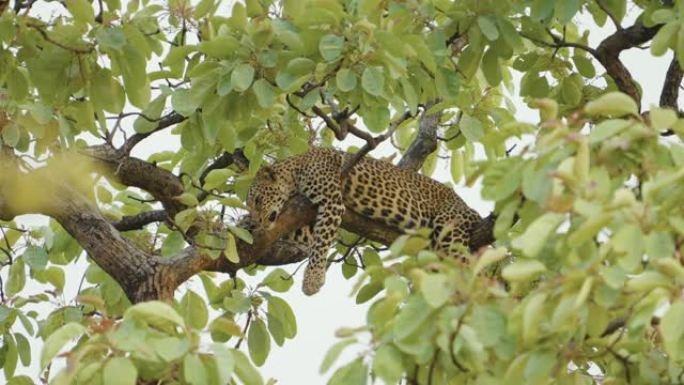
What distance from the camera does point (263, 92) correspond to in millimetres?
7078

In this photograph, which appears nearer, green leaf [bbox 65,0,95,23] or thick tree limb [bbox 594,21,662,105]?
green leaf [bbox 65,0,95,23]

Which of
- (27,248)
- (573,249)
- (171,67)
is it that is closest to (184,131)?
(171,67)

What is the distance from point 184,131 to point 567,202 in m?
3.56

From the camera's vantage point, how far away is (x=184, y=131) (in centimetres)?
802

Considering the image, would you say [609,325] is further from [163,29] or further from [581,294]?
[163,29]

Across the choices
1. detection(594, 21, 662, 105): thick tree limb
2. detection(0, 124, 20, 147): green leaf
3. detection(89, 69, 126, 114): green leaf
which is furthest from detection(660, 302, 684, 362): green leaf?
detection(0, 124, 20, 147): green leaf

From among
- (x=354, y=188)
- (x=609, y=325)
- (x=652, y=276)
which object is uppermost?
(x=652, y=276)

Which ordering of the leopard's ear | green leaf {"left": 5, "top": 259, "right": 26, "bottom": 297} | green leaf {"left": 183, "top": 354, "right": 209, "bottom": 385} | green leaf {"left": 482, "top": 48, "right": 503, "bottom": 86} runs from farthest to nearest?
the leopard's ear, green leaf {"left": 5, "top": 259, "right": 26, "bottom": 297}, green leaf {"left": 482, "top": 48, "right": 503, "bottom": 86}, green leaf {"left": 183, "top": 354, "right": 209, "bottom": 385}

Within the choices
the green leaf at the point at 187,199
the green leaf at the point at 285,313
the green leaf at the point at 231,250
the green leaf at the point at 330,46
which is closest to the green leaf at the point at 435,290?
the green leaf at the point at 330,46

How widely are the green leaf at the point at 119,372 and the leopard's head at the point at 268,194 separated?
190 inches

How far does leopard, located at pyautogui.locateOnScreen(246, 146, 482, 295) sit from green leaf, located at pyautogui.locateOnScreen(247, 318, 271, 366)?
74cm

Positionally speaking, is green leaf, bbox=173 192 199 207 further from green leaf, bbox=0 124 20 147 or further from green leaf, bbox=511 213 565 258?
green leaf, bbox=511 213 565 258

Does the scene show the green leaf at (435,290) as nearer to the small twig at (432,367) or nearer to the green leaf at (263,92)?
the small twig at (432,367)

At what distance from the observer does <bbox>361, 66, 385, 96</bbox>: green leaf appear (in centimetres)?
680
